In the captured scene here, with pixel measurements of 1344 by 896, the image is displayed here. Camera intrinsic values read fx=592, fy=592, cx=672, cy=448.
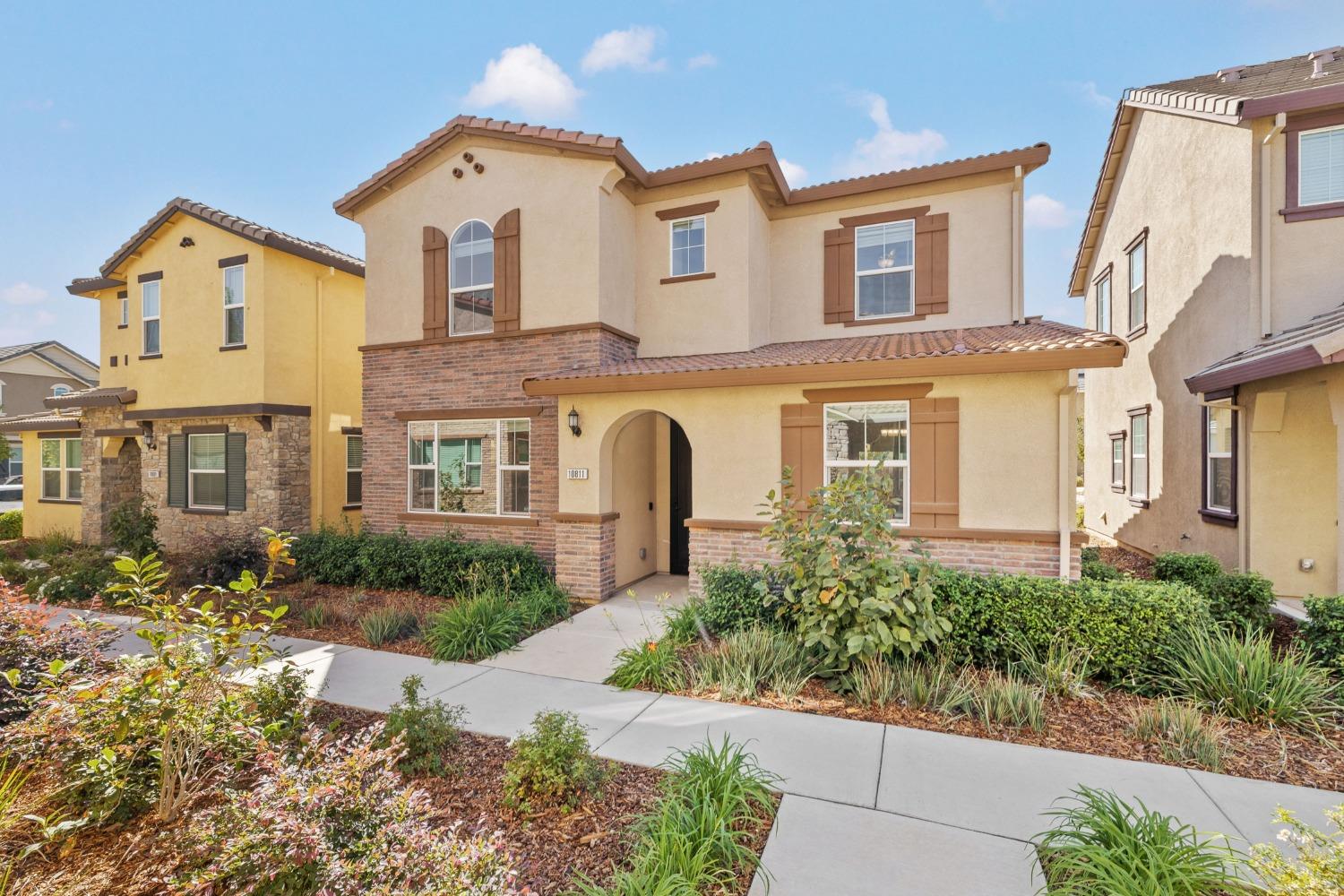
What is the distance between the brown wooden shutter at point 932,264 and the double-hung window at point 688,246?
3.66 m

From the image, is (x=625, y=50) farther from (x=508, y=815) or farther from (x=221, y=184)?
(x=508, y=815)

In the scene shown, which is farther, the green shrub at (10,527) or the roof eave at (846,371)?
the green shrub at (10,527)

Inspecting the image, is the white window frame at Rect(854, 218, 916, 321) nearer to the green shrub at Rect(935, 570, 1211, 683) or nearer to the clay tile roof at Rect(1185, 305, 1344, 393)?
the clay tile roof at Rect(1185, 305, 1344, 393)

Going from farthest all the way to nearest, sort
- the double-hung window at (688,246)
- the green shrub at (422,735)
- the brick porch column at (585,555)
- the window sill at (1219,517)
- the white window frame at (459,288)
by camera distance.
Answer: the white window frame at (459,288), the double-hung window at (688,246), the brick porch column at (585,555), the window sill at (1219,517), the green shrub at (422,735)

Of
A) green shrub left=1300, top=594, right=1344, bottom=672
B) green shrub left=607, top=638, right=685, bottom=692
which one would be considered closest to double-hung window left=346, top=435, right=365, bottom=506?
green shrub left=607, top=638, right=685, bottom=692

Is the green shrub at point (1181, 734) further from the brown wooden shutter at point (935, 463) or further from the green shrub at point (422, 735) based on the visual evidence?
the green shrub at point (422, 735)

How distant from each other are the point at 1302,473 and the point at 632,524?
31.2ft

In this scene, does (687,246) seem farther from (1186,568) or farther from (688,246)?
(1186,568)

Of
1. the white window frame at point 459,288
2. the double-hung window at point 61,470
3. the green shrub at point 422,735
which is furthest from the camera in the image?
the double-hung window at point 61,470

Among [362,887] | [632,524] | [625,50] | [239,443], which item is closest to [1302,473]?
[632,524]

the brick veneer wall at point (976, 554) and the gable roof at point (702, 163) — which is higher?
the gable roof at point (702, 163)

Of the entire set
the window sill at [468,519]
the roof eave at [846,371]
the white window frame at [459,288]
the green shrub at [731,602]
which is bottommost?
the green shrub at [731,602]

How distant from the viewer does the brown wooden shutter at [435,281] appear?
35.1 feet

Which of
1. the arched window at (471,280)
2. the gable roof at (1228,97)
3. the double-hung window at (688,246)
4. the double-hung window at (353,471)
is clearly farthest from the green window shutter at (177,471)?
the gable roof at (1228,97)
